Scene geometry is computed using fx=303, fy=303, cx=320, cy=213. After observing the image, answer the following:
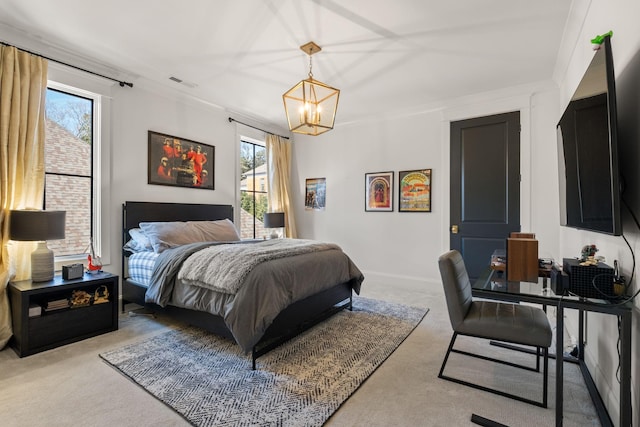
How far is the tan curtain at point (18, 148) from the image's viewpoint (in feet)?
8.58

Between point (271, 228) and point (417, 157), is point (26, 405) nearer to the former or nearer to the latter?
point (271, 228)

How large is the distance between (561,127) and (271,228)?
4.23m


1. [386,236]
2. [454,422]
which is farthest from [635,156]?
[386,236]

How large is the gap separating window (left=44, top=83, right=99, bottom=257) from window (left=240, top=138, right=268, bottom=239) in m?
A: 2.20

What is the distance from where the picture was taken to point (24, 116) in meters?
2.76

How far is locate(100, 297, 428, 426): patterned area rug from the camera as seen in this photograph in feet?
5.74

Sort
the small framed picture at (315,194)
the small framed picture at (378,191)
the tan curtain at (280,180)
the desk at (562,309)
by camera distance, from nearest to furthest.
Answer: the desk at (562,309) → the small framed picture at (378,191) → the tan curtain at (280,180) → the small framed picture at (315,194)

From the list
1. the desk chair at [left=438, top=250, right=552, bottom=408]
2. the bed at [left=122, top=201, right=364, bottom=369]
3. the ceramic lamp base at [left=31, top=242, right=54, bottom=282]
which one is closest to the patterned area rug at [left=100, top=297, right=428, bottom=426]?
the bed at [left=122, top=201, right=364, bottom=369]

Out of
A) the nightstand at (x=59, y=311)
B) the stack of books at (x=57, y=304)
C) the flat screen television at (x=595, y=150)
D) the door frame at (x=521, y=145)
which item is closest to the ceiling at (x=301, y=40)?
the door frame at (x=521, y=145)

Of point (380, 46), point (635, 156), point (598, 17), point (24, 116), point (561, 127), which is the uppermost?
point (380, 46)

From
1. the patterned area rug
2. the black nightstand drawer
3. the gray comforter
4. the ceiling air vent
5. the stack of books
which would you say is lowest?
the patterned area rug

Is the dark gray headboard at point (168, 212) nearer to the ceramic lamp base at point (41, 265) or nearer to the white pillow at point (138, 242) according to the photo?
the white pillow at point (138, 242)

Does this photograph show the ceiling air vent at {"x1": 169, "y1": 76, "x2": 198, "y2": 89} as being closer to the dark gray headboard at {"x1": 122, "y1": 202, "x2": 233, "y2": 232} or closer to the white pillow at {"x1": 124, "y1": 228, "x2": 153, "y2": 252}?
the dark gray headboard at {"x1": 122, "y1": 202, "x2": 233, "y2": 232}

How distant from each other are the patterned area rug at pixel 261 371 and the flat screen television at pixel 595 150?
168 centimetres
